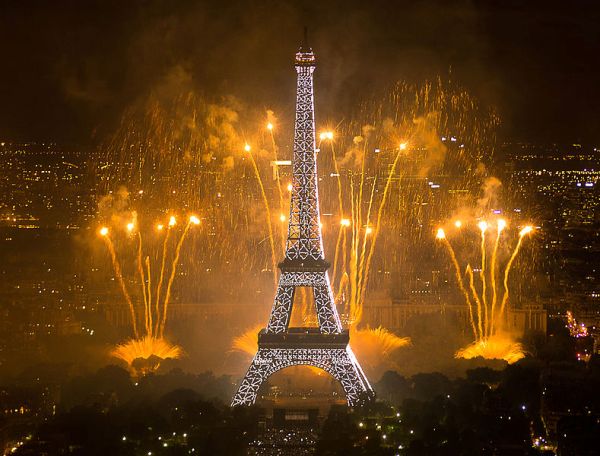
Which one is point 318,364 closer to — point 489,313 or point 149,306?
point 149,306

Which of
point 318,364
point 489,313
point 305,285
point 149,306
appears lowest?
point 318,364

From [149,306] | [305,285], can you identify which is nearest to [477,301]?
[305,285]

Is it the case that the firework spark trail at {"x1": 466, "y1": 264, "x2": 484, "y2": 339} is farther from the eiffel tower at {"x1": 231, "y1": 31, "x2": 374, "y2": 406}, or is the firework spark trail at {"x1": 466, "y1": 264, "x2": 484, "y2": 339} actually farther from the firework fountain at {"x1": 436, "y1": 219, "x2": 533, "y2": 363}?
the eiffel tower at {"x1": 231, "y1": 31, "x2": 374, "y2": 406}

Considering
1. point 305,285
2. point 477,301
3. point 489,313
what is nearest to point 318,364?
point 305,285

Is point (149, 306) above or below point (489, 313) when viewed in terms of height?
below

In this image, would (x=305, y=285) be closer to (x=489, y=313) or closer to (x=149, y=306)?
(x=149, y=306)

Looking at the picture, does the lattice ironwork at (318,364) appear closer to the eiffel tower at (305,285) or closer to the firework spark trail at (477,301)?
the eiffel tower at (305,285)

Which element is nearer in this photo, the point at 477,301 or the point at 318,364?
the point at 318,364

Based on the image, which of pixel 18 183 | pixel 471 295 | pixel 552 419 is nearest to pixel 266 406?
pixel 552 419
